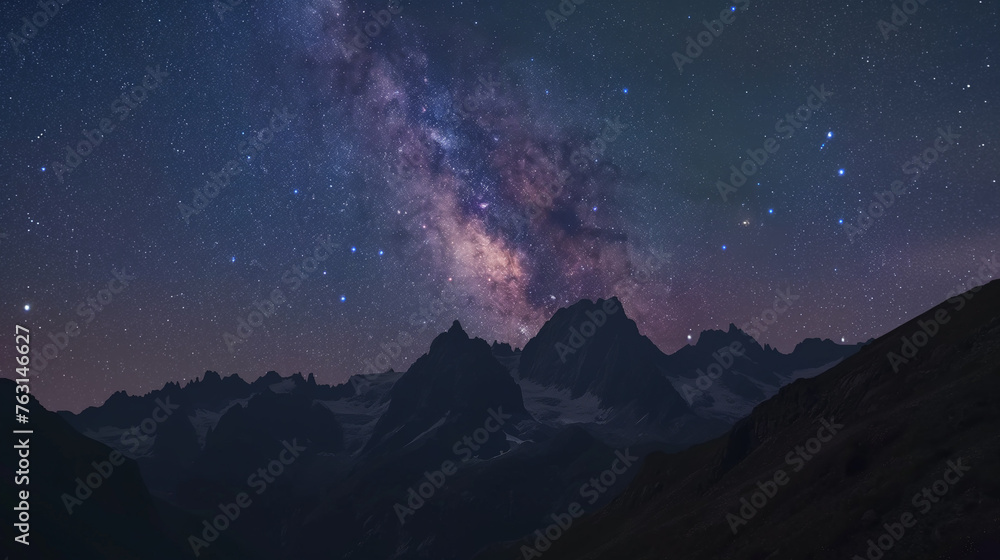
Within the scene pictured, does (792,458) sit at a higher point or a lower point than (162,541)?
lower

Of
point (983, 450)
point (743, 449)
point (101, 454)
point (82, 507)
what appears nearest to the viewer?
point (983, 450)

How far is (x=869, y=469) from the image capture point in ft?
188

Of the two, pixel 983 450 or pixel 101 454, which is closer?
pixel 983 450

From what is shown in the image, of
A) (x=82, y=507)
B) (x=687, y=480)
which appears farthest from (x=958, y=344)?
(x=82, y=507)

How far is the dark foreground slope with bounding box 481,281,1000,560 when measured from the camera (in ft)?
151

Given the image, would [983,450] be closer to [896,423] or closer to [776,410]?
[896,423]

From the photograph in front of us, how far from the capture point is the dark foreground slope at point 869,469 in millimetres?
45906

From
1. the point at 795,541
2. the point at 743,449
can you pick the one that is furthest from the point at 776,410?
the point at 795,541

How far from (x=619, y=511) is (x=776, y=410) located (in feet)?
123

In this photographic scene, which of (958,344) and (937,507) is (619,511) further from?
(937,507)

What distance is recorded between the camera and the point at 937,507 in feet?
151

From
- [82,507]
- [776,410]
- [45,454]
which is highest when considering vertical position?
[45,454]

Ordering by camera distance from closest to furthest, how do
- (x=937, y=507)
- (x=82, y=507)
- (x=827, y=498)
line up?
(x=937, y=507) → (x=827, y=498) → (x=82, y=507)

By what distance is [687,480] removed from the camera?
110m
